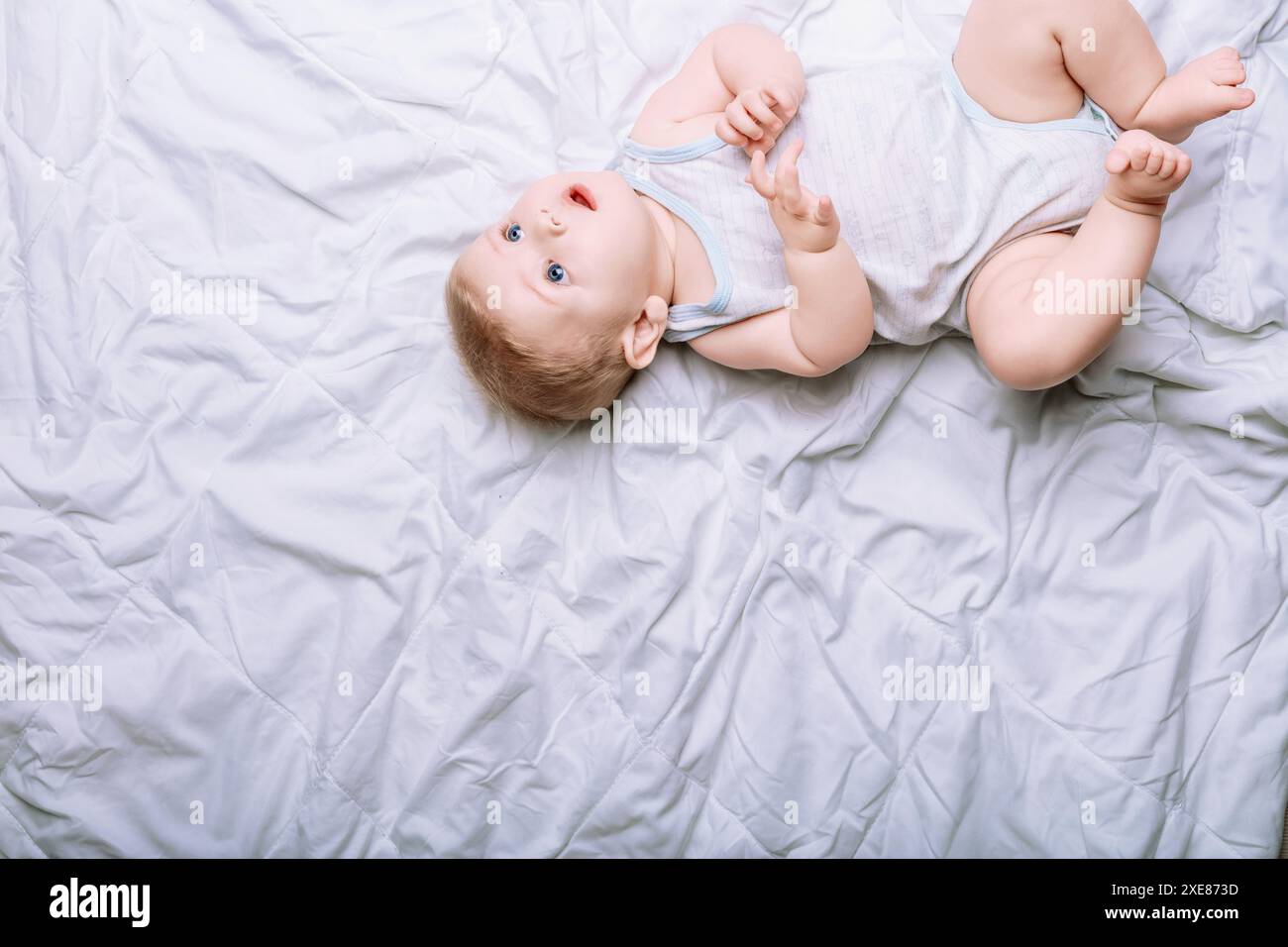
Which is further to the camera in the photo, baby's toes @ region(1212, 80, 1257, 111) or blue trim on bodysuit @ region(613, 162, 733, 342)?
blue trim on bodysuit @ region(613, 162, 733, 342)

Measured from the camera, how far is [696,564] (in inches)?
52.0

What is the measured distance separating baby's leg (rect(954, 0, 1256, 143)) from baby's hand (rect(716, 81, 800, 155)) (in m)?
0.22

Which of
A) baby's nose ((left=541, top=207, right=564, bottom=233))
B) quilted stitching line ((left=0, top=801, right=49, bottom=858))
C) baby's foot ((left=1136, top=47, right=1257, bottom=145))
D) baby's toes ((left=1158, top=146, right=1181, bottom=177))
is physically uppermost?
baby's foot ((left=1136, top=47, right=1257, bottom=145))

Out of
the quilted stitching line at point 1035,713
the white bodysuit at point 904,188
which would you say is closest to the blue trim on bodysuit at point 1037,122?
the white bodysuit at point 904,188

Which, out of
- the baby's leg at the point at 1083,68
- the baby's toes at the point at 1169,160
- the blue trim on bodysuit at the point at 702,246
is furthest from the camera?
the blue trim on bodysuit at the point at 702,246

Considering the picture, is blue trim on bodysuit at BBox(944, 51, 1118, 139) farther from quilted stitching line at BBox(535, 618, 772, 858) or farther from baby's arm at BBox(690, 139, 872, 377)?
quilted stitching line at BBox(535, 618, 772, 858)

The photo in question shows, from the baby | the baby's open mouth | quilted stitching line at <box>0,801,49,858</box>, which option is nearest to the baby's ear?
the baby

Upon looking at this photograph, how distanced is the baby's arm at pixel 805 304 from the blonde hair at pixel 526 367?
13 cm

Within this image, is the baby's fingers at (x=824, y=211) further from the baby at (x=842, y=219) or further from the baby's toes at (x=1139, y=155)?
the baby's toes at (x=1139, y=155)

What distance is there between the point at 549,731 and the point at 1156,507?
756mm

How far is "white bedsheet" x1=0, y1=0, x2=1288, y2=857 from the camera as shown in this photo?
1271mm

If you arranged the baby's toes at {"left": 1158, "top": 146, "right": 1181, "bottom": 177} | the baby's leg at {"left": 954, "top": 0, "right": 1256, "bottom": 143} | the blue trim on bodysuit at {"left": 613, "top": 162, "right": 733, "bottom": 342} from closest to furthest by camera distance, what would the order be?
1. the baby's toes at {"left": 1158, "top": 146, "right": 1181, "bottom": 177}
2. the baby's leg at {"left": 954, "top": 0, "right": 1256, "bottom": 143}
3. the blue trim on bodysuit at {"left": 613, "top": 162, "right": 733, "bottom": 342}

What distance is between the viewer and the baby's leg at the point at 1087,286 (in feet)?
3.67
